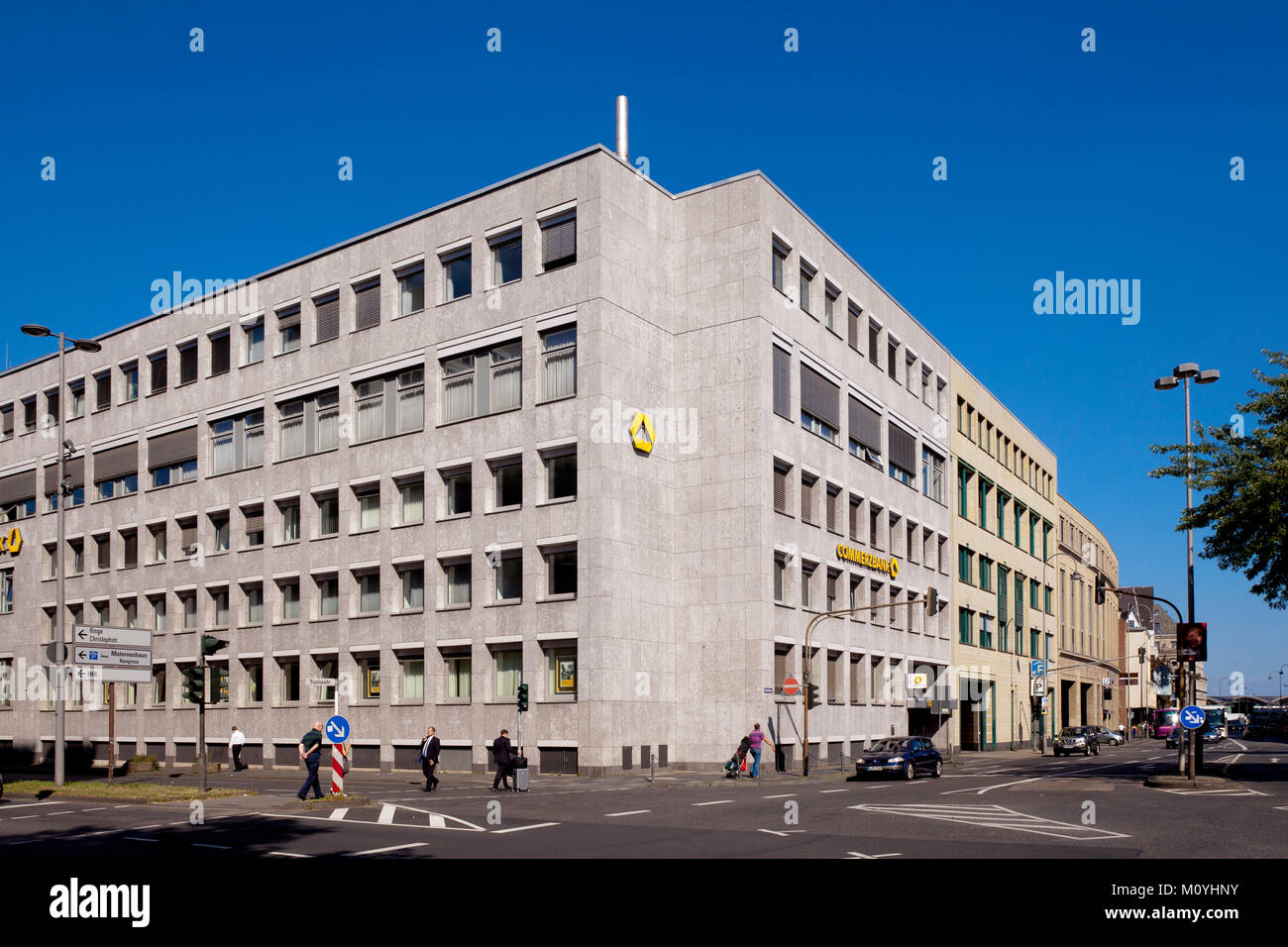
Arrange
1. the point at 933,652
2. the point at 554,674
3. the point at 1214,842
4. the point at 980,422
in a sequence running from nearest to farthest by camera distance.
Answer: the point at 1214,842, the point at 554,674, the point at 933,652, the point at 980,422

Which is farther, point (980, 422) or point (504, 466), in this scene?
point (980, 422)

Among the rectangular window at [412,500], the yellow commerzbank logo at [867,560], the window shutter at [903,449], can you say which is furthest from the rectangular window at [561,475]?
the window shutter at [903,449]

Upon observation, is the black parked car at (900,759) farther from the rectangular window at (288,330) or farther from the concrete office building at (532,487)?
the rectangular window at (288,330)

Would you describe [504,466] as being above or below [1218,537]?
above

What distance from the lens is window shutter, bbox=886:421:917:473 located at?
194 ft

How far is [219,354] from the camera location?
55.7m

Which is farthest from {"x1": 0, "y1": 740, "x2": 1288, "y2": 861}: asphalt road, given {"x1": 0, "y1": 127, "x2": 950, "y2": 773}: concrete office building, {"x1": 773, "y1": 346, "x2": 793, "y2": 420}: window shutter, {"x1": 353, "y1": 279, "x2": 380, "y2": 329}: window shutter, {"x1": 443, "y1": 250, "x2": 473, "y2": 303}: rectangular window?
{"x1": 353, "y1": 279, "x2": 380, "y2": 329}: window shutter

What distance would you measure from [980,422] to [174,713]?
49.7m

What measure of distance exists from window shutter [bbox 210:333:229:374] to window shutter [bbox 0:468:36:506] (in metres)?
16.2

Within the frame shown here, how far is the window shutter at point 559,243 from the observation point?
42.9 meters

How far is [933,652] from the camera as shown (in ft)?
204

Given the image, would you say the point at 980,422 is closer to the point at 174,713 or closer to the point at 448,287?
the point at 448,287

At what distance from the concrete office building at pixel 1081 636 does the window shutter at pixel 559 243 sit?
56.4m
